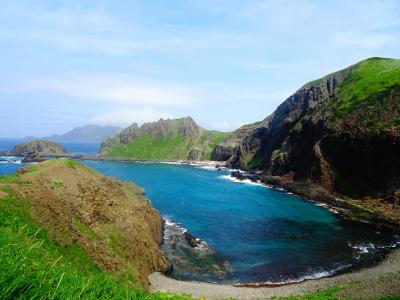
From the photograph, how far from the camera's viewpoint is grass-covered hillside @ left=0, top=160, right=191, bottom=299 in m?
22.3

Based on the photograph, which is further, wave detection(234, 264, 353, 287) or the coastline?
wave detection(234, 264, 353, 287)

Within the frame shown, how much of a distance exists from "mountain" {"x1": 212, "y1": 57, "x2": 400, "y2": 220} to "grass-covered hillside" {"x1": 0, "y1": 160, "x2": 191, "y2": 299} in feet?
213

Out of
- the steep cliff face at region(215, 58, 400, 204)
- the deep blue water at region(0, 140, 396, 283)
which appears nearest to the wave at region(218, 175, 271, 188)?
the steep cliff face at region(215, 58, 400, 204)

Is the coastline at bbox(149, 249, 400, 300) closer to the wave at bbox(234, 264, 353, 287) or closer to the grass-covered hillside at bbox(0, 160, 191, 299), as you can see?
the wave at bbox(234, 264, 353, 287)

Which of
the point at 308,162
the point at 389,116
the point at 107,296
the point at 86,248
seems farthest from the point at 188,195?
the point at 107,296

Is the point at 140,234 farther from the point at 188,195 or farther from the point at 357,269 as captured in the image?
the point at 188,195

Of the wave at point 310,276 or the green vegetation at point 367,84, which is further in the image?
the green vegetation at point 367,84

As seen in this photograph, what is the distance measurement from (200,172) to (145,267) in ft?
433

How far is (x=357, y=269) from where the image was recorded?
56.2 metres

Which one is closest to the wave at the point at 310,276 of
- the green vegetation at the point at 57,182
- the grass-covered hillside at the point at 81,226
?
the grass-covered hillside at the point at 81,226

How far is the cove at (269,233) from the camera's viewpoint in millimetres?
57000

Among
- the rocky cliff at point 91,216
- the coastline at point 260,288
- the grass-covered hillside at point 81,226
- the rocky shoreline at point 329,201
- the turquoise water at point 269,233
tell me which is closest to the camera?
the grass-covered hillside at point 81,226

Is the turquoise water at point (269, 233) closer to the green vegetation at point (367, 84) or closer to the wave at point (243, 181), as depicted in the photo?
the wave at point (243, 181)

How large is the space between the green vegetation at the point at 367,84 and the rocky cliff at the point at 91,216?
92030mm
